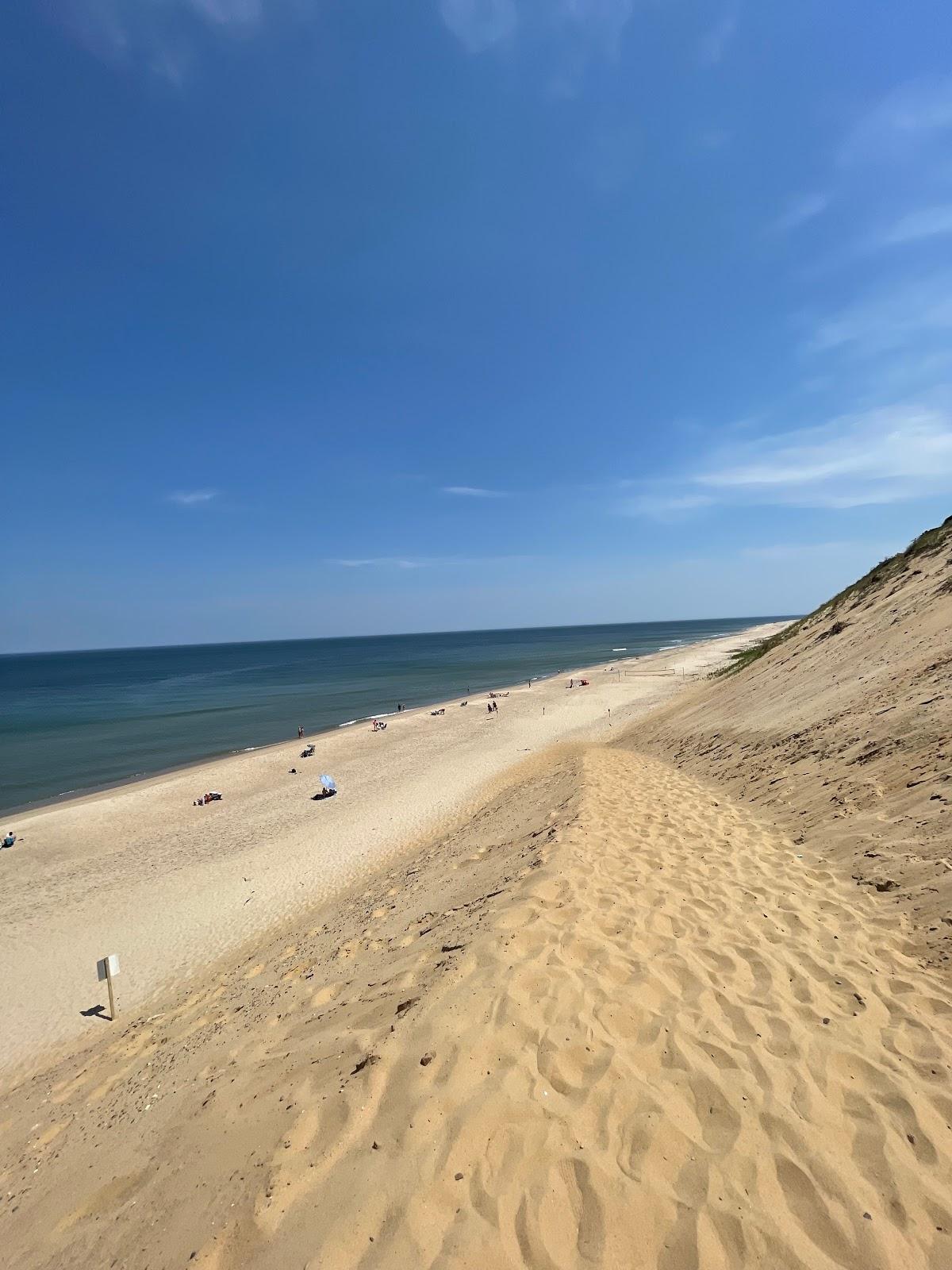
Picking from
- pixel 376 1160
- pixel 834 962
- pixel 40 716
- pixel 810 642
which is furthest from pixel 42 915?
pixel 40 716

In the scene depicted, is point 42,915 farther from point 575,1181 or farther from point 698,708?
point 698,708

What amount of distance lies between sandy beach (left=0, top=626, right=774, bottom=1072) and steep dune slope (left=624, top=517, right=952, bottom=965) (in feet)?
30.0

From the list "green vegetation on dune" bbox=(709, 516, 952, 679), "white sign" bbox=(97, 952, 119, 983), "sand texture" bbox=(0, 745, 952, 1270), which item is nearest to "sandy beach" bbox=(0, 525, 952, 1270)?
"sand texture" bbox=(0, 745, 952, 1270)

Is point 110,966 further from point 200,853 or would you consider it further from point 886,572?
point 886,572

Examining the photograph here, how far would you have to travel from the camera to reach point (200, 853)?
18.5 meters

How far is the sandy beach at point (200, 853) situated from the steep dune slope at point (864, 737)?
913 centimetres

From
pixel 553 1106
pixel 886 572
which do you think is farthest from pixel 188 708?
pixel 553 1106

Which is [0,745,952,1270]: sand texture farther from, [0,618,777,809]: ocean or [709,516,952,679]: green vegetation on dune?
[0,618,777,809]: ocean

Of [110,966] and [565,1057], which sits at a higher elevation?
[565,1057]

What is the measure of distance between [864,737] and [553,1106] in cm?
950

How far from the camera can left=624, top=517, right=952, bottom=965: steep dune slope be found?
21.5ft

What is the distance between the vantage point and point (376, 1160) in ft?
11.8

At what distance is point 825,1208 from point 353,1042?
3.59 metres

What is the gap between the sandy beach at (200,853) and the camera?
38.5 feet
